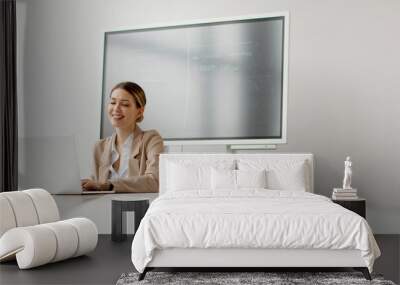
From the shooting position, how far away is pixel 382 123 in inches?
255

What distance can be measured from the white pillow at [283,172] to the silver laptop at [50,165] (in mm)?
1604

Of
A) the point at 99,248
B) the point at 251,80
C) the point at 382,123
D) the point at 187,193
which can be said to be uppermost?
the point at 251,80

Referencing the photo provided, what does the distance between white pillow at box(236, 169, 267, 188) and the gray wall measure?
2.36 feet

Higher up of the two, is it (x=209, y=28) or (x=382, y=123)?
(x=209, y=28)

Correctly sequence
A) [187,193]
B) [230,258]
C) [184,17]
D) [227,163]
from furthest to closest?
[184,17]
[227,163]
[187,193]
[230,258]

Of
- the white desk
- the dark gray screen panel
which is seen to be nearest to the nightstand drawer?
the dark gray screen panel

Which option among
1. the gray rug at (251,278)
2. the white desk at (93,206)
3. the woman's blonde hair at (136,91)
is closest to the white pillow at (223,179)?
the white desk at (93,206)

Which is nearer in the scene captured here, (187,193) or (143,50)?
(187,193)

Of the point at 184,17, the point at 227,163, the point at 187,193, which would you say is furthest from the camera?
the point at 184,17

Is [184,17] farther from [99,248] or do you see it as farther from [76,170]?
[99,248]

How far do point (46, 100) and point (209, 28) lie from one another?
202 cm

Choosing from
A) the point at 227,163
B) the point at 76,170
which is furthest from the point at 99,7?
the point at 227,163

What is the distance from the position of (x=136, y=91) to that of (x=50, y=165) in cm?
124

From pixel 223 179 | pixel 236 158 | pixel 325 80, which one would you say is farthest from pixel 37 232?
pixel 325 80
